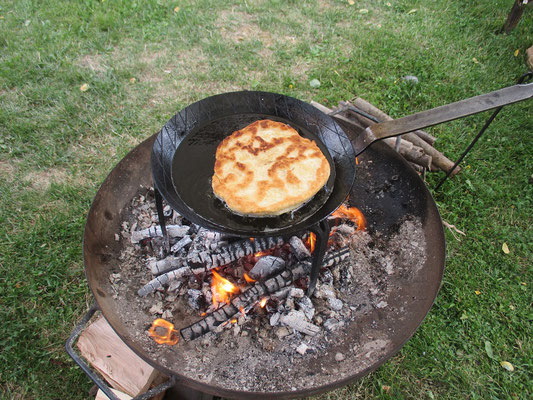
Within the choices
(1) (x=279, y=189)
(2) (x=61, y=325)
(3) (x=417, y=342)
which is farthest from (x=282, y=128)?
(2) (x=61, y=325)

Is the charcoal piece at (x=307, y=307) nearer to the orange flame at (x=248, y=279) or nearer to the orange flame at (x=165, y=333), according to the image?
the orange flame at (x=248, y=279)

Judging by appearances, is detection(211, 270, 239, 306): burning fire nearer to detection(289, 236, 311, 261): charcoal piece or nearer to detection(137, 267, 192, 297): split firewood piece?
detection(137, 267, 192, 297): split firewood piece

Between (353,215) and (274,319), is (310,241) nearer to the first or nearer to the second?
(353,215)

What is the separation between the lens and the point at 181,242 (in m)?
3.39

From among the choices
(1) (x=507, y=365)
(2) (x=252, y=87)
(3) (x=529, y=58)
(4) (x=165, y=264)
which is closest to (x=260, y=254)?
(4) (x=165, y=264)

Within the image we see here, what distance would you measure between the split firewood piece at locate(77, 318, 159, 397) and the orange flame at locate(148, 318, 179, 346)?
1.31 ft

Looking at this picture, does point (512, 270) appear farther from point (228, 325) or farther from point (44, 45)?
point (44, 45)

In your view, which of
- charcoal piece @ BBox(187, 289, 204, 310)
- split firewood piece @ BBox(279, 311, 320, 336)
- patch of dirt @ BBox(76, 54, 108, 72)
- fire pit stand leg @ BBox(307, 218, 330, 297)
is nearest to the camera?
fire pit stand leg @ BBox(307, 218, 330, 297)

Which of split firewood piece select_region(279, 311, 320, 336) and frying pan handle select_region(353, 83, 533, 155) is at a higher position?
frying pan handle select_region(353, 83, 533, 155)

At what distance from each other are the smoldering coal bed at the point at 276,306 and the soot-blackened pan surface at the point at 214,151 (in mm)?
704

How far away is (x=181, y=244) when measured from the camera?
338 centimetres

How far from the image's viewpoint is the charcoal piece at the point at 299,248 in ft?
10.9

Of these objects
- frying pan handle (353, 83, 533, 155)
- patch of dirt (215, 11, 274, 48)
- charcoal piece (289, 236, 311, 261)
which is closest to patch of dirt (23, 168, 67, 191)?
charcoal piece (289, 236, 311, 261)

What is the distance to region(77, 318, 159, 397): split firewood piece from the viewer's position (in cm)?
292
